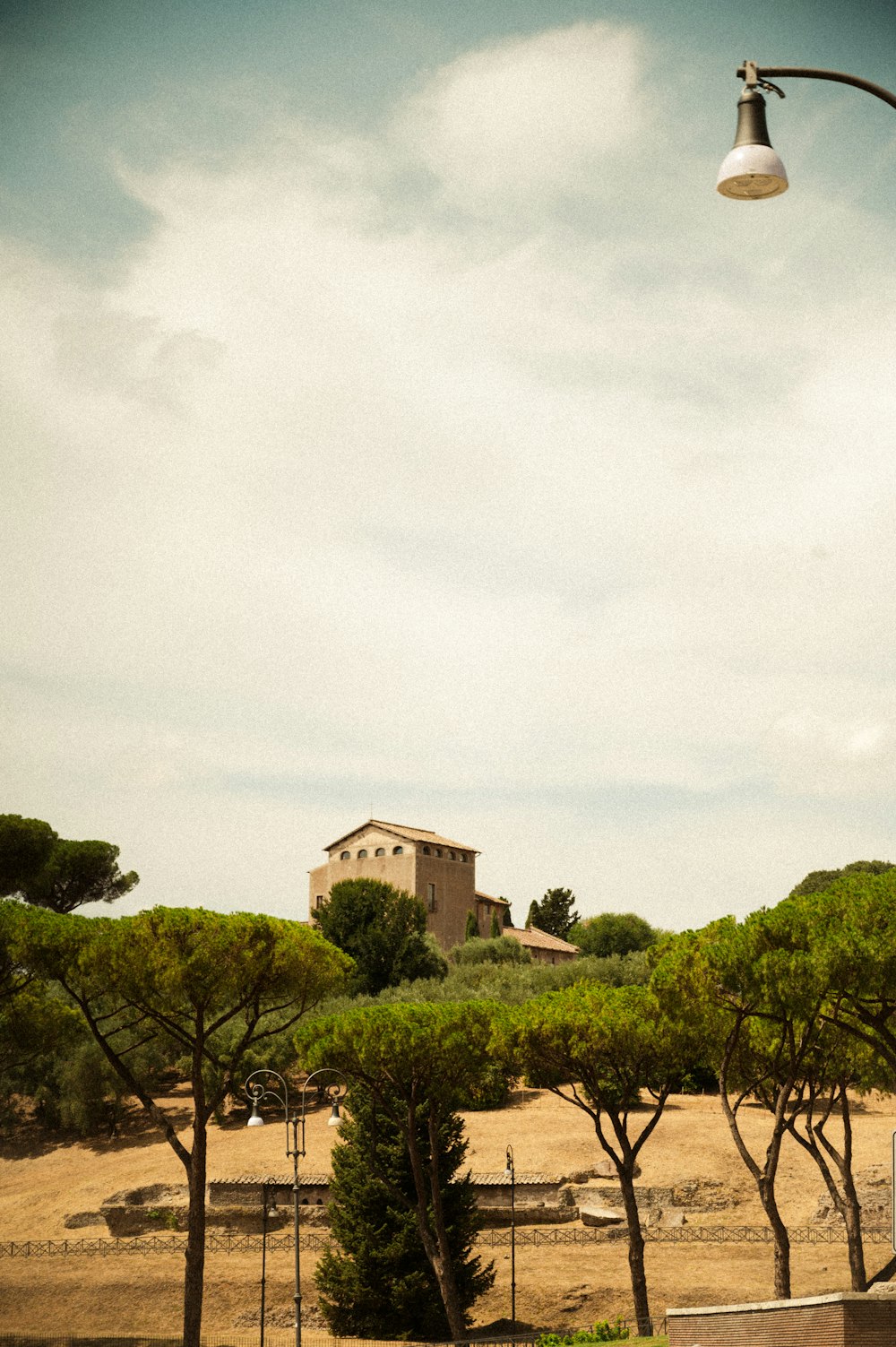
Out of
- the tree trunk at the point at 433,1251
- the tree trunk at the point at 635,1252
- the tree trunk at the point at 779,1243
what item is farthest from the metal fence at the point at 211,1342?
the tree trunk at the point at 779,1243

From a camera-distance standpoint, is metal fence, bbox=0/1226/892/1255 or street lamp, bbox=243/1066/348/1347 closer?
street lamp, bbox=243/1066/348/1347

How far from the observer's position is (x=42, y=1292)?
32.5 m

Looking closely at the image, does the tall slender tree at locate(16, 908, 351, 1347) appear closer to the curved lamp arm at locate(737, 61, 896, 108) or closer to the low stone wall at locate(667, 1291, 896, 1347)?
the low stone wall at locate(667, 1291, 896, 1347)

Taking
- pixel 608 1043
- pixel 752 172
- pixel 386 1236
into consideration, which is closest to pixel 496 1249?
pixel 386 1236

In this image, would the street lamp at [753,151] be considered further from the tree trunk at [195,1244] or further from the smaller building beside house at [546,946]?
the smaller building beside house at [546,946]

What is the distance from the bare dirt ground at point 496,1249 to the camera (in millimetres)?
30531

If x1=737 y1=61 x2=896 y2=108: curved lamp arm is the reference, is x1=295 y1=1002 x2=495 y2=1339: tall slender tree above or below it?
below

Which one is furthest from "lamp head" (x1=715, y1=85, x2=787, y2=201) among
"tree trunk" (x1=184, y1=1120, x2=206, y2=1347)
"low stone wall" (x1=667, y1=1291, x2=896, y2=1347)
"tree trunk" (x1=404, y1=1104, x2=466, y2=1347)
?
"tree trunk" (x1=184, y1=1120, x2=206, y2=1347)

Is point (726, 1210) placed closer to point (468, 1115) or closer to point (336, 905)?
point (468, 1115)

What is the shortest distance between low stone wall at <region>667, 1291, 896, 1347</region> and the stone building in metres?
71.1

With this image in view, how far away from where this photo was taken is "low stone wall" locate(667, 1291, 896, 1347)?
13.5 metres

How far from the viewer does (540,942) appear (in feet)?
293

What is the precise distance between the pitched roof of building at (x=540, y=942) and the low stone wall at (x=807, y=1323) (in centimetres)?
7222

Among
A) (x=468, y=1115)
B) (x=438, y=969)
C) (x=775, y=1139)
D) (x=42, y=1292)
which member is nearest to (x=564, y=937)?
(x=438, y=969)
